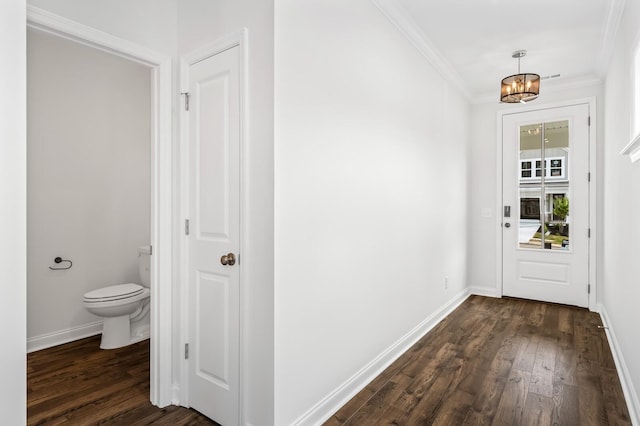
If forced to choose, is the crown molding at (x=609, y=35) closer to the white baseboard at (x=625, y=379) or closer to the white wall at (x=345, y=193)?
the white wall at (x=345, y=193)

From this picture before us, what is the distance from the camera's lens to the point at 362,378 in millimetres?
2326

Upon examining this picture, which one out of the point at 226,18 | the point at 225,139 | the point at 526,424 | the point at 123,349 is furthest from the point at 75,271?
the point at 526,424

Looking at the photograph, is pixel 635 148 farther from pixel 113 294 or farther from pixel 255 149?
pixel 113 294

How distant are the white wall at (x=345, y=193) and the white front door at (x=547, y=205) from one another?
167 cm

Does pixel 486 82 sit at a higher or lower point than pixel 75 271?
higher

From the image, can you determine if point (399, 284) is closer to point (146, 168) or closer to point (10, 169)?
point (10, 169)

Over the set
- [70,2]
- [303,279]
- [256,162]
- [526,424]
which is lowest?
[526,424]

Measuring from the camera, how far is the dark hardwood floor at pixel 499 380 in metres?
2.00

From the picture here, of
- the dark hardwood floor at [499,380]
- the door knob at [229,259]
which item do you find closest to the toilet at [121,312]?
the door knob at [229,259]

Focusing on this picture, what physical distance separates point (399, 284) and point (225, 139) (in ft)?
5.79

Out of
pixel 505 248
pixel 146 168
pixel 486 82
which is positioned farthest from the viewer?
pixel 505 248

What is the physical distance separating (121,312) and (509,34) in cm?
400

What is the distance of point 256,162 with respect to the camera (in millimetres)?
1746

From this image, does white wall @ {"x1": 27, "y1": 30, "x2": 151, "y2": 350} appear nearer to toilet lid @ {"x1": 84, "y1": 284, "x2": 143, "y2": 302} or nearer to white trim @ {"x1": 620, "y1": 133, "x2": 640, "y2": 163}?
toilet lid @ {"x1": 84, "y1": 284, "x2": 143, "y2": 302}
